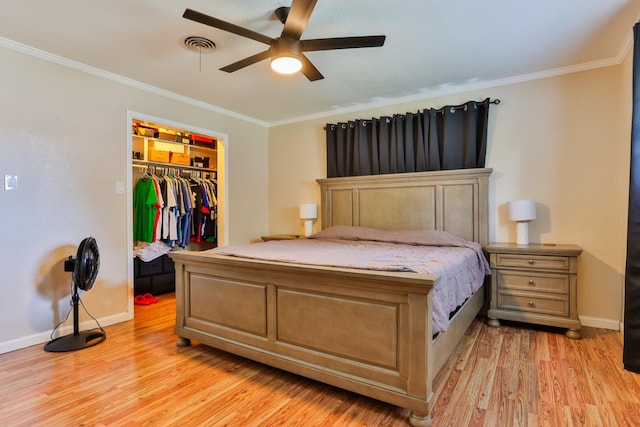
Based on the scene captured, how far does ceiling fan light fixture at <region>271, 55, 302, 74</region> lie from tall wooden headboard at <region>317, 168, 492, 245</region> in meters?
1.95

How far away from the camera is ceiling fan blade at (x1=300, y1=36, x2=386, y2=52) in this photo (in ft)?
6.47

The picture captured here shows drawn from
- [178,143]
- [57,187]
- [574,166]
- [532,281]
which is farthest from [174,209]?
[574,166]

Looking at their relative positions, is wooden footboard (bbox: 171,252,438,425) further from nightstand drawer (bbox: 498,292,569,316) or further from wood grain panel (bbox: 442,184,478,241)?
wood grain panel (bbox: 442,184,478,241)

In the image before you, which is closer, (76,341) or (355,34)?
(355,34)

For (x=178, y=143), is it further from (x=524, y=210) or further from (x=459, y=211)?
(x=524, y=210)

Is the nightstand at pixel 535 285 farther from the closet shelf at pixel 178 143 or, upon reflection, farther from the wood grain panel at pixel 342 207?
the closet shelf at pixel 178 143

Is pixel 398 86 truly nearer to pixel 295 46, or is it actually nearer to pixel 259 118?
pixel 295 46

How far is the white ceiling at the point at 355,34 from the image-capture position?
2.15 m

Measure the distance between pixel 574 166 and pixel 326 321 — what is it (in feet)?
9.16

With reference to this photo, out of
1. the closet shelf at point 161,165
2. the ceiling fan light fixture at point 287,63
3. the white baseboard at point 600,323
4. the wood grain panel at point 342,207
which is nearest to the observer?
the ceiling fan light fixture at point 287,63

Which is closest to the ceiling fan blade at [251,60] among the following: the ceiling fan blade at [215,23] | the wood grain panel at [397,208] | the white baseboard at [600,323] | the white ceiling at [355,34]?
the ceiling fan blade at [215,23]

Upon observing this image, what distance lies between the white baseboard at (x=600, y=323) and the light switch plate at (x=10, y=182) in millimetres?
4959

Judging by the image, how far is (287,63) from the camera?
2.17m

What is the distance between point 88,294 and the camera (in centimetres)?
304
